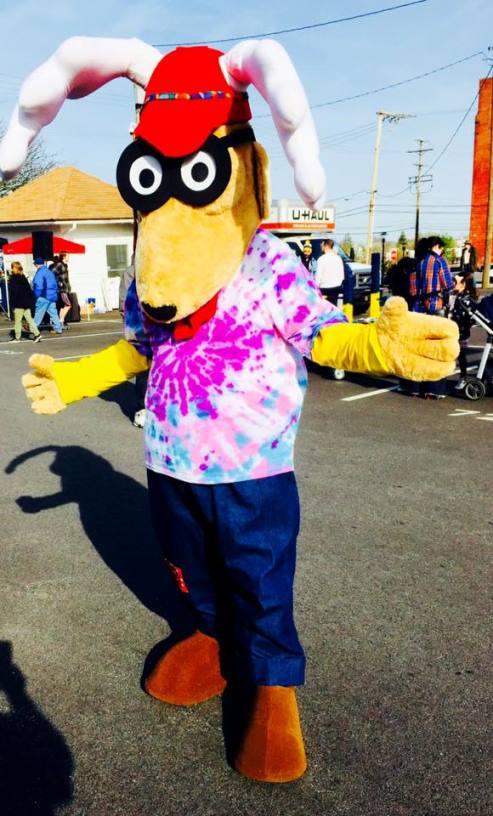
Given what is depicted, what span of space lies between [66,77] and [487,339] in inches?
249

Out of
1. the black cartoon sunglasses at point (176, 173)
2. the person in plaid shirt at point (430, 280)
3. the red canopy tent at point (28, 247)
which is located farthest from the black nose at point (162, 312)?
the red canopy tent at point (28, 247)

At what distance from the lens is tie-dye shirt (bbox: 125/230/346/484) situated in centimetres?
215

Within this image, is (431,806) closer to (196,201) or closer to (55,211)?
(196,201)

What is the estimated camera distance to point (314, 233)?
2512cm

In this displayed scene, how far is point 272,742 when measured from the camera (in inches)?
84.8

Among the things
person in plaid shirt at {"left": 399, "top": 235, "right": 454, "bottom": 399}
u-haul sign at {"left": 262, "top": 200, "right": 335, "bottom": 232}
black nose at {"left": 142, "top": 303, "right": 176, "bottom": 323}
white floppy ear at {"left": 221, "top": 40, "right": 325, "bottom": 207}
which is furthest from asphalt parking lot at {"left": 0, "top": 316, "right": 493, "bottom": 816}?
u-haul sign at {"left": 262, "top": 200, "right": 335, "bottom": 232}

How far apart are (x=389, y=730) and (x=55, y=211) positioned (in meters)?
23.3

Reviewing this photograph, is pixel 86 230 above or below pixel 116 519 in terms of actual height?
above

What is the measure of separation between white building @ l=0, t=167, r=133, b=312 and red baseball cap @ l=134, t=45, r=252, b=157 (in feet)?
69.3

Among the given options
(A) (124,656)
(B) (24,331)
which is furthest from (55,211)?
(A) (124,656)

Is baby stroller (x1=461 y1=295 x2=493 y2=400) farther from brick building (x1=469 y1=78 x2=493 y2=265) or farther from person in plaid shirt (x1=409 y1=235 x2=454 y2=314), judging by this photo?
brick building (x1=469 y1=78 x2=493 y2=265)

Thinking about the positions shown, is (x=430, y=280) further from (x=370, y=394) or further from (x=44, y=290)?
(x=44, y=290)

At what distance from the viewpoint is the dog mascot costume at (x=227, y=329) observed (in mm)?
2090

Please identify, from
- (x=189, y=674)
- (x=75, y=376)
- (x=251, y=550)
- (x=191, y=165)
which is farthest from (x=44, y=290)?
(x=251, y=550)
